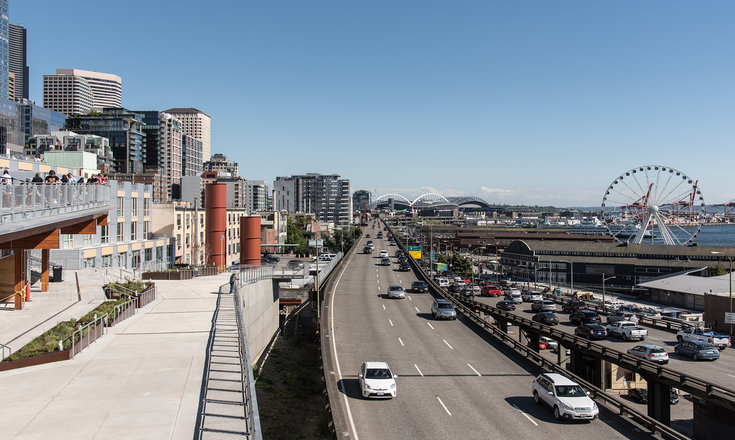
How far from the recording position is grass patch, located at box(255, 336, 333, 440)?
907 inches

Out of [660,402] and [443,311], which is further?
[443,311]

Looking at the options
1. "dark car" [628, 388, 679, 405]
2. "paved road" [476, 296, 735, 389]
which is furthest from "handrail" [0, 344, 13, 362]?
"dark car" [628, 388, 679, 405]

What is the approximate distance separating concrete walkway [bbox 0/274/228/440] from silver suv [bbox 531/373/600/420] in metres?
12.5

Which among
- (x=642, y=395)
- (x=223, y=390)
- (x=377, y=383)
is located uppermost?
(x=223, y=390)

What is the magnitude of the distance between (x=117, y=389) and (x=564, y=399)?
48.8 feet

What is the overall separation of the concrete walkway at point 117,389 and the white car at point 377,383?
260 inches

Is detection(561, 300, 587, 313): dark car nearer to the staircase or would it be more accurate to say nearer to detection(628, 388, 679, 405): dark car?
detection(628, 388, 679, 405): dark car

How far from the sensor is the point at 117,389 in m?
15.5

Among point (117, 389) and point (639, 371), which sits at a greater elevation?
point (117, 389)

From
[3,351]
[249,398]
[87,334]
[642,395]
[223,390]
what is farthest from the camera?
[642,395]

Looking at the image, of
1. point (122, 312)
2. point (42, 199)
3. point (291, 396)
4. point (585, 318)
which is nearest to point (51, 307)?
point (122, 312)

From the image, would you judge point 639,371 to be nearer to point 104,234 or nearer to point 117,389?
point 117,389

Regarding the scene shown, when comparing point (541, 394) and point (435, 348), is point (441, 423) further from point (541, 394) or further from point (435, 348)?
point (435, 348)

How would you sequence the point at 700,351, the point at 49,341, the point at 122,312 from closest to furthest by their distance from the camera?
the point at 49,341 < the point at 122,312 < the point at 700,351
